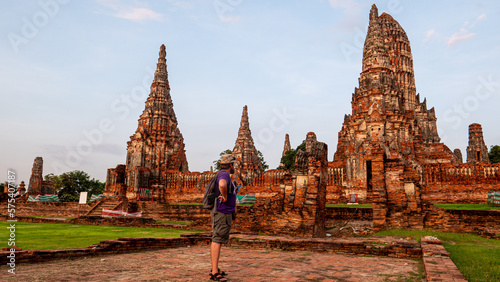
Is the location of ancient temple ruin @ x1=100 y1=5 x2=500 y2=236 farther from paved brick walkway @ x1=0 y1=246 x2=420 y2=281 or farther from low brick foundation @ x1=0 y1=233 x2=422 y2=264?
paved brick walkway @ x1=0 y1=246 x2=420 y2=281

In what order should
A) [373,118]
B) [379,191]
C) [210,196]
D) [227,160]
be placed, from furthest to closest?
[373,118] → [379,191] → [227,160] → [210,196]

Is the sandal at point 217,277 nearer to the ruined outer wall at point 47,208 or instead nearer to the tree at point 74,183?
the ruined outer wall at point 47,208

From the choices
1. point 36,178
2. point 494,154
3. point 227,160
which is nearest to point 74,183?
point 36,178

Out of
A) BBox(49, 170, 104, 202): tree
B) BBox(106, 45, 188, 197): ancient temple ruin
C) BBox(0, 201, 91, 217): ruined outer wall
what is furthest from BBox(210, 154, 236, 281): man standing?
BBox(49, 170, 104, 202): tree

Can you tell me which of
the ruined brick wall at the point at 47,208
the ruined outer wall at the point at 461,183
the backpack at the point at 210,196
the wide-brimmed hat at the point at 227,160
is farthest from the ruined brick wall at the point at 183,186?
the backpack at the point at 210,196

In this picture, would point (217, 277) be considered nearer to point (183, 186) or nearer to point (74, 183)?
point (183, 186)

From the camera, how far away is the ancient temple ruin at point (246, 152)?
33.6 meters

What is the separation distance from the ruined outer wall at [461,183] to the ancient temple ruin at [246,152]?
Answer: 51.9ft

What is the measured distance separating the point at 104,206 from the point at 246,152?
676 inches

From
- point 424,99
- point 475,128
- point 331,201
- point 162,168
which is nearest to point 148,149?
point 162,168

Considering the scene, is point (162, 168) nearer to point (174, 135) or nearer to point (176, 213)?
point (174, 135)

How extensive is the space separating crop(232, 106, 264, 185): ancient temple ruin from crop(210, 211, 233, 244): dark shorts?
88.4 feet

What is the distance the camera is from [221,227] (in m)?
4.70

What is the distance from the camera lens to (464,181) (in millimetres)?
19062
